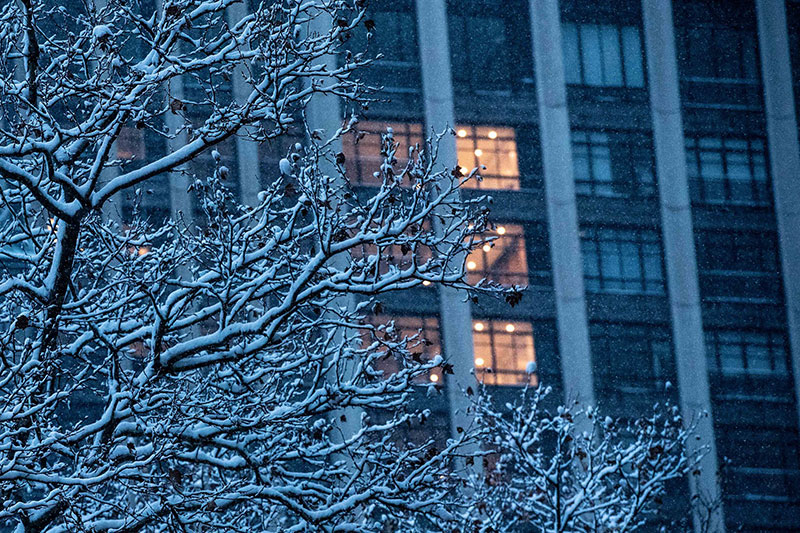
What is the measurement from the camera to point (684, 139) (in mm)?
44188

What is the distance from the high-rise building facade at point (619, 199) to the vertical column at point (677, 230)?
0.06 m

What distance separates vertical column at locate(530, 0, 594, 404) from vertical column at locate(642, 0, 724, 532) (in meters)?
3.31

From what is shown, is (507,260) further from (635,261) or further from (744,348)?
(744,348)

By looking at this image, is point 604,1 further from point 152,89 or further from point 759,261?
point 152,89

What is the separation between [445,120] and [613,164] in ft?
20.9

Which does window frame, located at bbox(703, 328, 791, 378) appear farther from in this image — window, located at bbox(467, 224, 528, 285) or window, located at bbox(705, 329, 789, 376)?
window, located at bbox(467, 224, 528, 285)

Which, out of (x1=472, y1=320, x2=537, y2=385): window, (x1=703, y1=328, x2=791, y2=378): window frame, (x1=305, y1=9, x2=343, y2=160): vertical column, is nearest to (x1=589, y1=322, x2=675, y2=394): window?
(x1=703, y1=328, x2=791, y2=378): window frame

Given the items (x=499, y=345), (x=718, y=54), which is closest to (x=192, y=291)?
(x=499, y=345)

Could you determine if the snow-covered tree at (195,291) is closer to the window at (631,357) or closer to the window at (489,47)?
the window at (631,357)

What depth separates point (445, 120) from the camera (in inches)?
1626

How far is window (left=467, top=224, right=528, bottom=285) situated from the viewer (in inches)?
1626

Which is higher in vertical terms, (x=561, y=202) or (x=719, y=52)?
(x=719, y=52)

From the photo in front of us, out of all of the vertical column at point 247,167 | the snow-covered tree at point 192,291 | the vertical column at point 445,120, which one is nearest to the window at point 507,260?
the vertical column at point 445,120

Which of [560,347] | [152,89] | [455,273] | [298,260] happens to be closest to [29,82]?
[152,89]
